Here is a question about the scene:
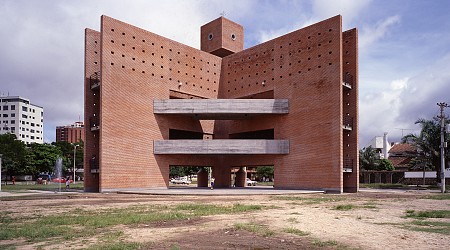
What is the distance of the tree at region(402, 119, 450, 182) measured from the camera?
43781mm

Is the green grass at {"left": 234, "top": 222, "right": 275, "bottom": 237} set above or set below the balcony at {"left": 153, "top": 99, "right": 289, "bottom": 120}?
below

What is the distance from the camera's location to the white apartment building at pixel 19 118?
391 ft

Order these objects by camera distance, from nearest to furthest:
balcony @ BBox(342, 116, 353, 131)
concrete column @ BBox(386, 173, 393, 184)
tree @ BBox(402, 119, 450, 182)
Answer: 1. balcony @ BBox(342, 116, 353, 131)
2. tree @ BBox(402, 119, 450, 182)
3. concrete column @ BBox(386, 173, 393, 184)

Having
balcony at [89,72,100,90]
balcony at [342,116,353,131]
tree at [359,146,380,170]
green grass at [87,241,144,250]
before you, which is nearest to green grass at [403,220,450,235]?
green grass at [87,241,144,250]

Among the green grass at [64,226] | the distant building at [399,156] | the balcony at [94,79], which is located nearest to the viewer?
the green grass at [64,226]

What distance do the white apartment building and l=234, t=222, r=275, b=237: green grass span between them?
123 m

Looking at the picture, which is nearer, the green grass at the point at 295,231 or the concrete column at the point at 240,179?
the green grass at the point at 295,231

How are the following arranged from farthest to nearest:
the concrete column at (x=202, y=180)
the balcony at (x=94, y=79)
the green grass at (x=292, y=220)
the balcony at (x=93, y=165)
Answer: the concrete column at (x=202, y=180) < the balcony at (x=94, y=79) < the balcony at (x=93, y=165) < the green grass at (x=292, y=220)

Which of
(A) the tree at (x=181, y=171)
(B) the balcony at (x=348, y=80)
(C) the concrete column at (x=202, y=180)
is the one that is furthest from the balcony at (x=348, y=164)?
(A) the tree at (x=181, y=171)

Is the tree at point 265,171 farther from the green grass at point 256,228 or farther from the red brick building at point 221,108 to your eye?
the green grass at point 256,228

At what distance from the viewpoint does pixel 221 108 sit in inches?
1533

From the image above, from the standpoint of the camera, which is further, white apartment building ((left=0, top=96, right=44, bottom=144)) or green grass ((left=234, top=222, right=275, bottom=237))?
white apartment building ((left=0, top=96, right=44, bottom=144))

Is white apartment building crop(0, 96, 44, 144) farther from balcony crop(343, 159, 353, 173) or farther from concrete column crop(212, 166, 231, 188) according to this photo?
balcony crop(343, 159, 353, 173)

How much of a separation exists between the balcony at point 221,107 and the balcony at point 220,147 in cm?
295
